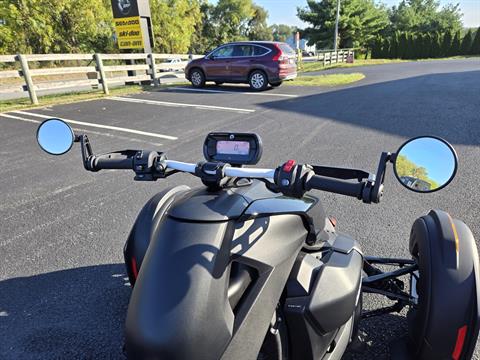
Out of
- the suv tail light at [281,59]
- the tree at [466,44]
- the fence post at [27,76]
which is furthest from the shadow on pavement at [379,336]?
the tree at [466,44]

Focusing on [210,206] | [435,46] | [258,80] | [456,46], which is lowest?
[456,46]

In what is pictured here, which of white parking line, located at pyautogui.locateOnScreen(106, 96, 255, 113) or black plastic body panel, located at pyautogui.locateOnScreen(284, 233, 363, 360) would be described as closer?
black plastic body panel, located at pyautogui.locateOnScreen(284, 233, 363, 360)

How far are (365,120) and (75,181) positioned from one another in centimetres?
581

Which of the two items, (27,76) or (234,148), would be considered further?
(27,76)

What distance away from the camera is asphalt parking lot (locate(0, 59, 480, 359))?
2.20 m

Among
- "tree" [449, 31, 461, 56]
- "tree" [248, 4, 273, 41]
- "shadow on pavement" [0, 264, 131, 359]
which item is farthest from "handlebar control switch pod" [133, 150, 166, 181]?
"tree" [248, 4, 273, 41]

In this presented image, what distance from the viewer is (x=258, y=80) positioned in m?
13.0

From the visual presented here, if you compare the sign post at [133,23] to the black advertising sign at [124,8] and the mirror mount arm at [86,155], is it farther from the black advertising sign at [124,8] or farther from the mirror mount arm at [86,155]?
the mirror mount arm at [86,155]

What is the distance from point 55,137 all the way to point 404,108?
27.8 feet

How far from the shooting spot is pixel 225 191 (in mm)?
1266

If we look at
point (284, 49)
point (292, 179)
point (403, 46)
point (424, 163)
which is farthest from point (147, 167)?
point (403, 46)

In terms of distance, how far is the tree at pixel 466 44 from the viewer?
42.8m

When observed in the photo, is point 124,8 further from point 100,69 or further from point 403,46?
point 403,46

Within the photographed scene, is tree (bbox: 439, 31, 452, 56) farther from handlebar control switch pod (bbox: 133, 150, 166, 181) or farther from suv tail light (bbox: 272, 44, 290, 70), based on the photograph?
handlebar control switch pod (bbox: 133, 150, 166, 181)
